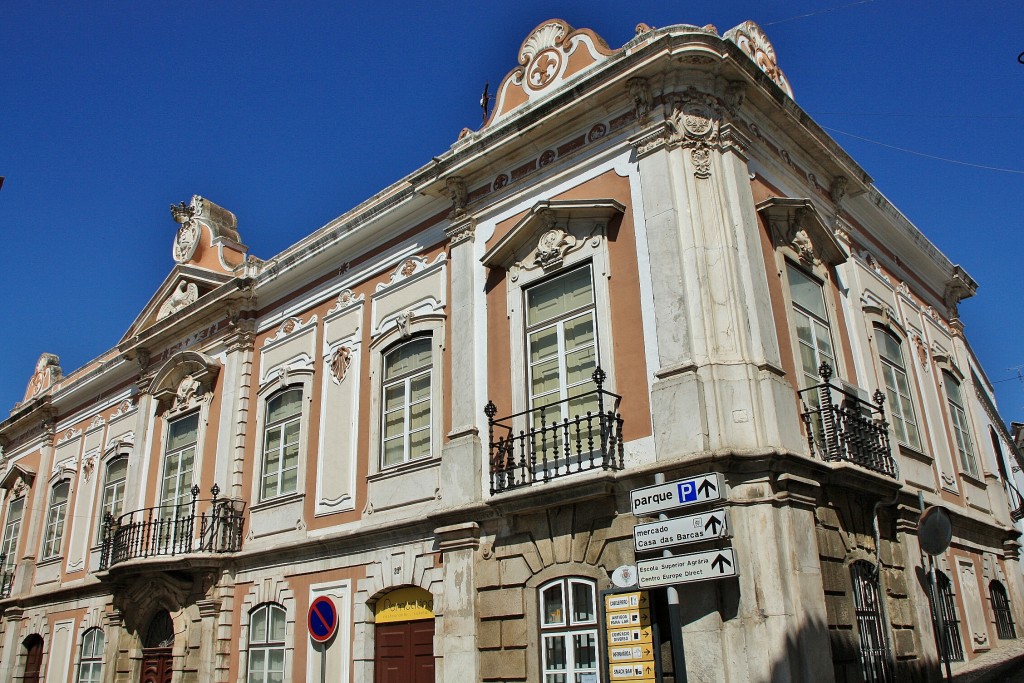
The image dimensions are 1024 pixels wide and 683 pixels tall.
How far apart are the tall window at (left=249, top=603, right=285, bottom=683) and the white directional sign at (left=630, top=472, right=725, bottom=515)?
6.74 metres

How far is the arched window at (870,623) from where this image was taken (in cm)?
895

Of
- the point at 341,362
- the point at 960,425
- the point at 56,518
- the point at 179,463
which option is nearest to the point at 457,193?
the point at 341,362

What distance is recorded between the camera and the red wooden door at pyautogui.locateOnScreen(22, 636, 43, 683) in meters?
18.3

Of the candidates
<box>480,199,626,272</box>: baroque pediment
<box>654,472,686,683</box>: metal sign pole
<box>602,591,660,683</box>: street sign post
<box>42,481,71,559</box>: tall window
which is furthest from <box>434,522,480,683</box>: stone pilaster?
<box>42,481,71,559</box>: tall window

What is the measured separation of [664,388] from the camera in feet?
29.3

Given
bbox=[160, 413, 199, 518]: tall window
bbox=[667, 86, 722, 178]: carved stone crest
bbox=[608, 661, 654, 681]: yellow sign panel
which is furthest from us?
bbox=[160, 413, 199, 518]: tall window

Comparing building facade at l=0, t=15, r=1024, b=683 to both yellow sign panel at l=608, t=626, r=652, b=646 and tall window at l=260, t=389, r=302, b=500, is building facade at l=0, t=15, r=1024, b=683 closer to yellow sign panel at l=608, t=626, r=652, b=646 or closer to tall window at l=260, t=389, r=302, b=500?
tall window at l=260, t=389, r=302, b=500

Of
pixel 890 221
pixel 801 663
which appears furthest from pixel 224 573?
pixel 890 221

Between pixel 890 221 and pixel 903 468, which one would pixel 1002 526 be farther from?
pixel 890 221

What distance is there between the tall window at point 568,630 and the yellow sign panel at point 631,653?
513 millimetres

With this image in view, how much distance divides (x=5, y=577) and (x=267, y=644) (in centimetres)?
1104

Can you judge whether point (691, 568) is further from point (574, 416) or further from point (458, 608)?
point (458, 608)

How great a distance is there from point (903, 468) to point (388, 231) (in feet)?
25.9

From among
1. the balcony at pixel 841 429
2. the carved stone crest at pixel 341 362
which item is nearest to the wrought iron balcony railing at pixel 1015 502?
the balcony at pixel 841 429
